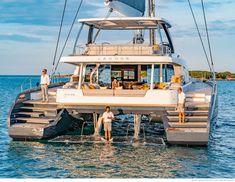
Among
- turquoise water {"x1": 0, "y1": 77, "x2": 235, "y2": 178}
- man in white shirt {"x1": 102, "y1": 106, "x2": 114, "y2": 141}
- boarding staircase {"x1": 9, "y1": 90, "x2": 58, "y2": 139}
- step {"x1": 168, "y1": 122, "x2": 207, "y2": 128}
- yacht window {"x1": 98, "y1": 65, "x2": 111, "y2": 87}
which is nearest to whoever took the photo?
turquoise water {"x1": 0, "y1": 77, "x2": 235, "y2": 178}

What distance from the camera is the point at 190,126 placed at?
16.6 metres

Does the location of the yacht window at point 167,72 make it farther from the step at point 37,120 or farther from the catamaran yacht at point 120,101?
the step at point 37,120

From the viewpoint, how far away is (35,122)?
1797 centimetres

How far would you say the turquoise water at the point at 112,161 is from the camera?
12.6m

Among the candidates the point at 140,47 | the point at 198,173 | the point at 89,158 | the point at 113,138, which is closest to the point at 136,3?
the point at 140,47

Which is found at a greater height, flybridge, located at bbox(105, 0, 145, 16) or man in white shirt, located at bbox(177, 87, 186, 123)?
flybridge, located at bbox(105, 0, 145, 16)

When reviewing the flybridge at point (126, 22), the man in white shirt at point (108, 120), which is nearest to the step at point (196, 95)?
the flybridge at point (126, 22)

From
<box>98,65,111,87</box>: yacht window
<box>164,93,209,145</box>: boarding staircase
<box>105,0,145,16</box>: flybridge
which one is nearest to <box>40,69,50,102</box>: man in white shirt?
<box>98,65,111,87</box>: yacht window

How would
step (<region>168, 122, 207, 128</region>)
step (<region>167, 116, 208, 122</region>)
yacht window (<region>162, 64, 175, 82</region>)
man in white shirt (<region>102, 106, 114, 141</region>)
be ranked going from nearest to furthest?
step (<region>168, 122, 207, 128</region>), step (<region>167, 116, 208, 122</region>), man in white shirt (<region>102, 106, 114, 141</region>), yacht window (<region>162, 64, 175, 82</region>)

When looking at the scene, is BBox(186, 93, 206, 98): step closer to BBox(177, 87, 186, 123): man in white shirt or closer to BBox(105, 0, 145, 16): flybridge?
BBox(177, 87, 186, 123): man in white shirt

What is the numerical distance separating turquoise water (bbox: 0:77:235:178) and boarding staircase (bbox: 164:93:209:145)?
0.35 meters

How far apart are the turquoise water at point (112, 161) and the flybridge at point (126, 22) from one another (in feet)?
18.8

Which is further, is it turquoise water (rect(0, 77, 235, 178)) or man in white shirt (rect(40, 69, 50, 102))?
man in white shirt (rect(40, 69, 50, 102))

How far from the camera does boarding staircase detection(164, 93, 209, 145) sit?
15930 millimetres
